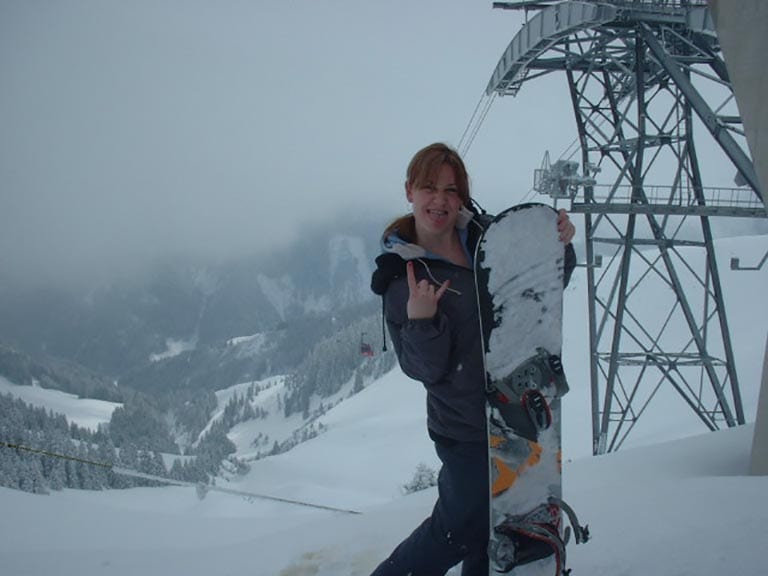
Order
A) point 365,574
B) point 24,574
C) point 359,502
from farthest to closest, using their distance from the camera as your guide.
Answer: point 359,502 → point 24,574 → point 365,574

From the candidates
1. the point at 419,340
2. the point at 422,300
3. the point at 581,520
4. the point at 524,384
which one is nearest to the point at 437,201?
the point at 422,300

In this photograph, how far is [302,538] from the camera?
3.61 metres

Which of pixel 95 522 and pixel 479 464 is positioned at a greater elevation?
pixel 479 464

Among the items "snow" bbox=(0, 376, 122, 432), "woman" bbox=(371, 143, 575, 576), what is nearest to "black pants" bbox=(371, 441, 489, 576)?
"woman" bbox=(371, 143, 575, 576)

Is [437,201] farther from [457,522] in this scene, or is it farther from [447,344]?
[457,522]

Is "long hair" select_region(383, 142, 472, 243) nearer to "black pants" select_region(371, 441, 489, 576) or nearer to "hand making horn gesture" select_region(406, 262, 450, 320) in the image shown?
"hand making horn gesture" select_region(406, 262, 450, 320)

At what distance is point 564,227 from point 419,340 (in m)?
0.82

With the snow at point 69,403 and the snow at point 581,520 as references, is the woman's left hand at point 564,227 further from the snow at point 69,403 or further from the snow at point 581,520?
the snow at point 69,403

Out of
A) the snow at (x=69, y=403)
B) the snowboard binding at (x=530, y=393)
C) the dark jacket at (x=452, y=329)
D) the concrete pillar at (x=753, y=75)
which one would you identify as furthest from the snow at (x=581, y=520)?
the snow at (x=69, y=403)

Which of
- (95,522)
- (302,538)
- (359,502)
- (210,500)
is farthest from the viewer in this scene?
(210,500)

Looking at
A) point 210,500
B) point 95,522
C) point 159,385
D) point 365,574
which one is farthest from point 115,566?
point 159,385

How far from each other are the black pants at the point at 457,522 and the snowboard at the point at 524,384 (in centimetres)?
6

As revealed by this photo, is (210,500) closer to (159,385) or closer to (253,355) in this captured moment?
(253,355)

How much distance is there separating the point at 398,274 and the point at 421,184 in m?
0.34
